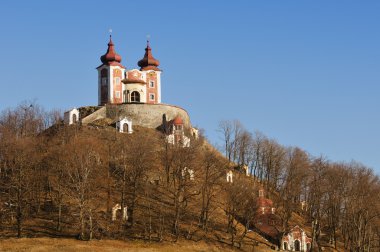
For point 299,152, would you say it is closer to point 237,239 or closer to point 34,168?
point 237,239

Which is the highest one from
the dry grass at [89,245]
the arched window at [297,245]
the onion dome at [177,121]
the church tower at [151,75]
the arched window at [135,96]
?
the church tower at [151,75]

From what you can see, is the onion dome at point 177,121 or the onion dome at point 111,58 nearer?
the onion dome at point 177,121

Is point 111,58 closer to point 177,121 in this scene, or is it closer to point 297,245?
point 177,121

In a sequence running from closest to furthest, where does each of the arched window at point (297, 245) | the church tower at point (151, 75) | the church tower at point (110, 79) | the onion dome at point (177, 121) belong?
the arched window at point (297, 245), the onion dome at point (177, 121), the church tower at point (110, 79), the church tower at point (151, 75)

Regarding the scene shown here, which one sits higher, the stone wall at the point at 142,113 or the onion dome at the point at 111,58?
the onion dome at the point at 111,58

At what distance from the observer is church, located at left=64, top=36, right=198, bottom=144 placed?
359ft

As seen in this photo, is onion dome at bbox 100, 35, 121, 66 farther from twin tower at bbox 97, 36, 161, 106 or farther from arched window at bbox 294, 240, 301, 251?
arched window at bbox 294, 240, 301, 251

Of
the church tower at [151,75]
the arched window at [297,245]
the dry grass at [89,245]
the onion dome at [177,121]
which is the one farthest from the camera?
the church tower at [151,75]

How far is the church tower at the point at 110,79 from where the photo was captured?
117 metres

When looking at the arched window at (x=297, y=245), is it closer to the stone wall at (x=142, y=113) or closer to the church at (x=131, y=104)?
the church at (x=131, y=104)

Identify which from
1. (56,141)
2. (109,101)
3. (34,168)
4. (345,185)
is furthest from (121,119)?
(345,185)

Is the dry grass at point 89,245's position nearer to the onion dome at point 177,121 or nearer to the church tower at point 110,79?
the onion dome at point 177,121

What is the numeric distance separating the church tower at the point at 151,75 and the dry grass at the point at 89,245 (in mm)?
47161

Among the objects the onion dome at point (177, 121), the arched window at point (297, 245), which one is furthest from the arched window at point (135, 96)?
the arched window at point (297, 245)
